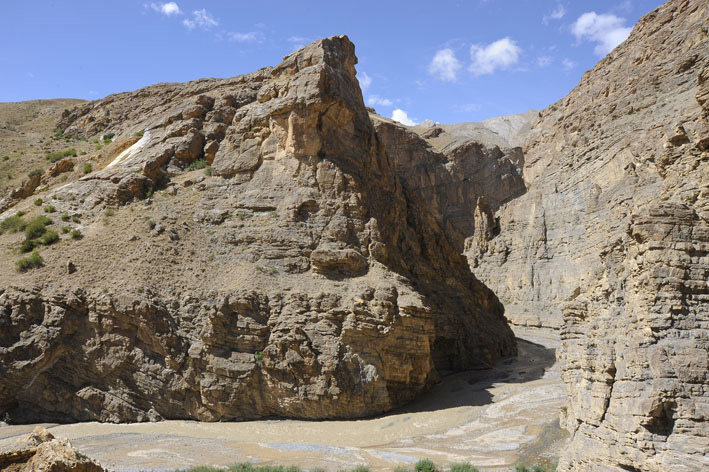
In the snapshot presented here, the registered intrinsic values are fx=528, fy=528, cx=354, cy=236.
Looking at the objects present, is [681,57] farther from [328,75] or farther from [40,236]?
[40,236]

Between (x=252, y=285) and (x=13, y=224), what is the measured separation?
49.4 feet

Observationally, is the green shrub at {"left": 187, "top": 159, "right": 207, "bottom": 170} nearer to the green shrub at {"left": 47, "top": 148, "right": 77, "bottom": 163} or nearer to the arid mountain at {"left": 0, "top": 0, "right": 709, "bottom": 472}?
the arid mountain at {"left": 0, "top": 0, "right": 709, "bottom": 472}

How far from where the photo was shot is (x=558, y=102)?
6291 centimetres

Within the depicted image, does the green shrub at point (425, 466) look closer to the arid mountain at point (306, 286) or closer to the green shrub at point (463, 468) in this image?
the green shrub at point (463, 468)

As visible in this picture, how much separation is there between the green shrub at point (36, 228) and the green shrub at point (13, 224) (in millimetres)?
1172

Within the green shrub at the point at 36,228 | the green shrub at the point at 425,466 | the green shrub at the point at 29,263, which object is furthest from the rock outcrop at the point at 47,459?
the green shrub at the point at 36,228

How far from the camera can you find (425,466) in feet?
45.5

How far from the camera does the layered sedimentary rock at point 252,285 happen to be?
20203 millimetres

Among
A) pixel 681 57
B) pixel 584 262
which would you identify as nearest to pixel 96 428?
pixel 584 262

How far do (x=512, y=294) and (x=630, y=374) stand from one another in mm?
38800

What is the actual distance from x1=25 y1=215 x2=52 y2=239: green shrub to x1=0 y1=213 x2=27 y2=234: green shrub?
3.85 feet

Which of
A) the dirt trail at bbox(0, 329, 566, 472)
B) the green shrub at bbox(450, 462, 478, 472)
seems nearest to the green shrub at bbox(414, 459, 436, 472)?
the green shrub at bbox(450, 462, 478, 472)

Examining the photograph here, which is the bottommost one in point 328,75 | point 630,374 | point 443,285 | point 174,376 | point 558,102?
point 174,376

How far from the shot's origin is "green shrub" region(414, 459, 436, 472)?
13.7 metres
